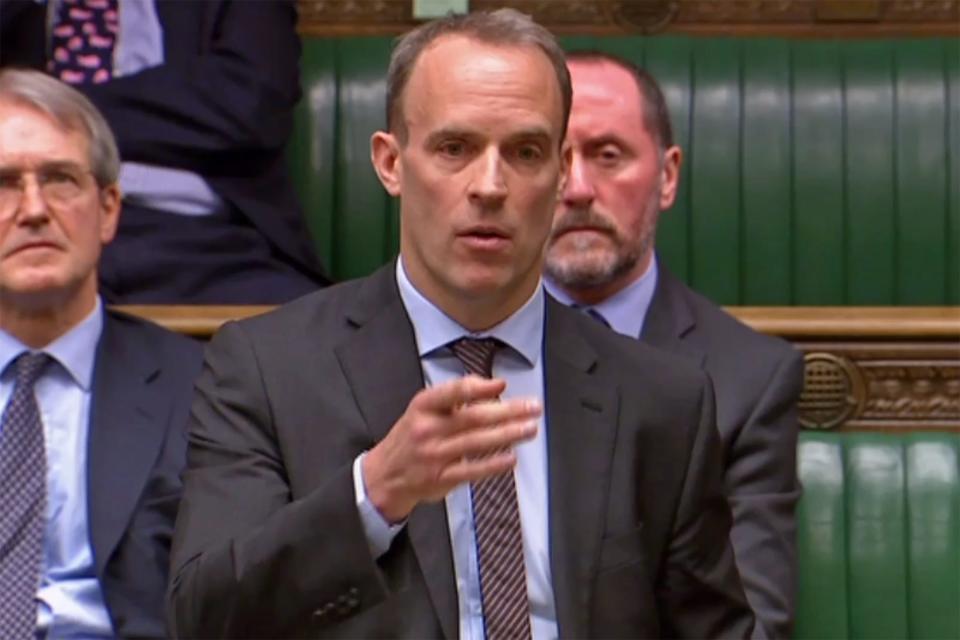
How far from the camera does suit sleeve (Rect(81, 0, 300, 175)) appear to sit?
6.78 ft

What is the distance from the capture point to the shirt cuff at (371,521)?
1123 millimetres

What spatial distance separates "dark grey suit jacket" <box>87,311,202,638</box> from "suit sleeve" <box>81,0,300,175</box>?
463 millimetres

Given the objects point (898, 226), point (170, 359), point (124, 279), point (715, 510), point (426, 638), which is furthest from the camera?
point (898, 226)

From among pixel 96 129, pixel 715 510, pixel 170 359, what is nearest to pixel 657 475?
pixel 715 510

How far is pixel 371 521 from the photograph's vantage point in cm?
113

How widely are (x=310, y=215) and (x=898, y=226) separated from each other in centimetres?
68

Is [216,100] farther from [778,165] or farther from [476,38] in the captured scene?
[476,38]

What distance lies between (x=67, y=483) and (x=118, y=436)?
0.05 meters

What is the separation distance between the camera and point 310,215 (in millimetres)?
2350

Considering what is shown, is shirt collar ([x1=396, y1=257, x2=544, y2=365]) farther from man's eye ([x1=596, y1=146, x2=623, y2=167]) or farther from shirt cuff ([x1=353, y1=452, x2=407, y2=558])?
→ man's eye ([x1=596, y1=146, x2=623, y2=167])

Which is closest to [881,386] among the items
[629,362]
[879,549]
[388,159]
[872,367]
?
[872,367]

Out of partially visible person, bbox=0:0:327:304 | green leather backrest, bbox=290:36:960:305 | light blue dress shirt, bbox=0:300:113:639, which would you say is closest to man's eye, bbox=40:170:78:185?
light blue dress shirt, bbox=0:300:113:639

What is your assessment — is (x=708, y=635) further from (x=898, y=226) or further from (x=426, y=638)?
(x=898, y=226)

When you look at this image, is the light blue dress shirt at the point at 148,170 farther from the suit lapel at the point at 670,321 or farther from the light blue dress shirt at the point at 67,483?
the suit lapel at the point at 670,321
